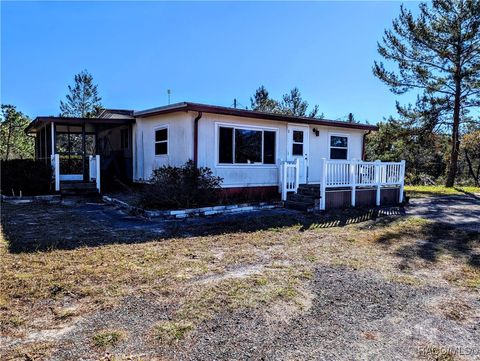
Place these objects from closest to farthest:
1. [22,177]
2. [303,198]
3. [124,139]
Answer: [303,198]
[22,177]
[124,139]

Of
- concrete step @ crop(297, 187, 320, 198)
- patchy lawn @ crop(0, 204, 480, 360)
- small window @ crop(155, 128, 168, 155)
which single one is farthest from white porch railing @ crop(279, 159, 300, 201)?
patchy lawn @ crop(0, 204, 480, 360)

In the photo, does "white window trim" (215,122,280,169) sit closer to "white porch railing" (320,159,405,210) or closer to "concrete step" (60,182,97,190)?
"white porch railing" (320,159,405,210)

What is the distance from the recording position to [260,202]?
993 centimetres

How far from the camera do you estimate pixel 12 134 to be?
30000mm

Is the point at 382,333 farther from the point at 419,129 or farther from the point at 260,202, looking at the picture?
the point at 419,129

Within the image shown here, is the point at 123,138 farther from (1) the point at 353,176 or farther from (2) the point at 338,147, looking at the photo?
(1) the point at 353,176

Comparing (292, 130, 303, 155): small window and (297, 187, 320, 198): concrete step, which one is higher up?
(292, 130, 303, 155): small window

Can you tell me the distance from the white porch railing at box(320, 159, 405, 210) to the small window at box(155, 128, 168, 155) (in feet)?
16.0

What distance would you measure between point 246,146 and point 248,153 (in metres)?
0.23

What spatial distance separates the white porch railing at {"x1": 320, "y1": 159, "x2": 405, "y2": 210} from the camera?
969cm

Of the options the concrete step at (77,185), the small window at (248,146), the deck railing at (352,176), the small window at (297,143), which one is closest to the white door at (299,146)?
the small window at (297,143)

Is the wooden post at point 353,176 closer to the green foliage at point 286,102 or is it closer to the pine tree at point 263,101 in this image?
the pine tree at point 263,101

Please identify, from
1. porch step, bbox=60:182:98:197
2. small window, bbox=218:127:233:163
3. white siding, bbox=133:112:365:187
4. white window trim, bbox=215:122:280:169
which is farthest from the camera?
porch step, bbox=60:182:98:197

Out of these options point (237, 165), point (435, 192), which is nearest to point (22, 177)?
point (237, 165)
